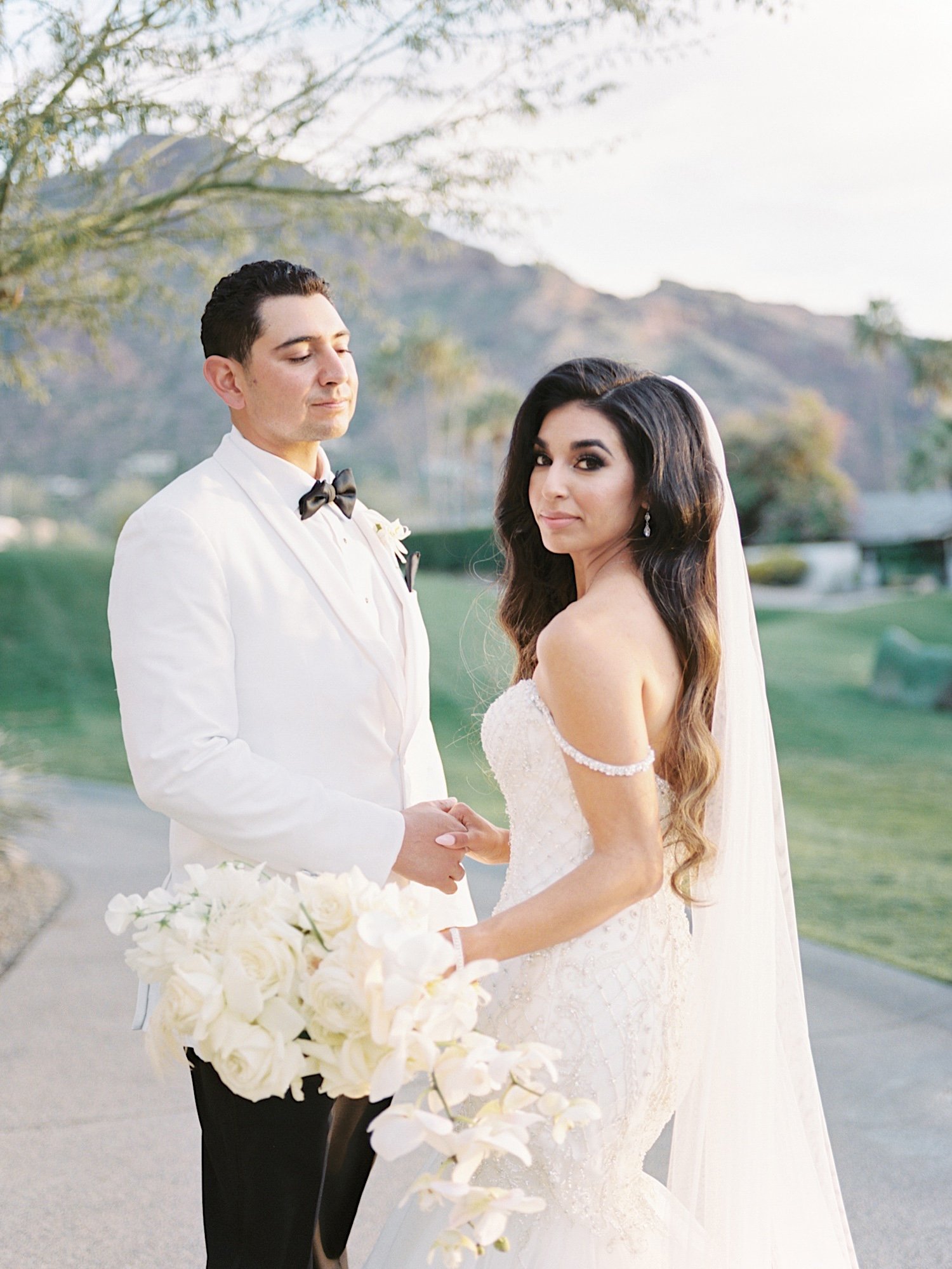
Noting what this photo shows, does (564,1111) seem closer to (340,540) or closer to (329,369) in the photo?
(340,540)

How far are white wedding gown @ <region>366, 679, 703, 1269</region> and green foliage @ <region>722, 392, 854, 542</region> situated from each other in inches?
1803

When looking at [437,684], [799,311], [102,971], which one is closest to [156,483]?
[437,684]

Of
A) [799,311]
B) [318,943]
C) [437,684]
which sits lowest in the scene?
[437,684]

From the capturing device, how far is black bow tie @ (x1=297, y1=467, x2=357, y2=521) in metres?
2.64

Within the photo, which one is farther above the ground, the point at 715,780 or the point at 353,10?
the point at 353,10

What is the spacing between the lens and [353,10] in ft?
16.0

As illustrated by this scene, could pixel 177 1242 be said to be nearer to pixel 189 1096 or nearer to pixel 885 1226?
pixel 189 1096

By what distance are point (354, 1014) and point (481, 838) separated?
2.92 feet

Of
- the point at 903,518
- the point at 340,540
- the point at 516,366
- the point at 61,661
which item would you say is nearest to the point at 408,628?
the point at 340,540

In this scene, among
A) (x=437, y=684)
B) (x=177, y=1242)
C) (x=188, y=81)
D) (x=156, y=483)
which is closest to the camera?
(x=177, y=1242)

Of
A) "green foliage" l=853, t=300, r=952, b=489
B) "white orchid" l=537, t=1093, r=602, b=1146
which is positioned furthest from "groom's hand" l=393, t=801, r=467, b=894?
"green foliage" l=853, t=300, r=952, b=489

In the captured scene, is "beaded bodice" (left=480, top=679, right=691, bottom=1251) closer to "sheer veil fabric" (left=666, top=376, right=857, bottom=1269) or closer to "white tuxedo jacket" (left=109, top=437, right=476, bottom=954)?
"sheer veil fabric" (left=666, top=376, right=857, bottom=1269)

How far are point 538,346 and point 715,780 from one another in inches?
3714

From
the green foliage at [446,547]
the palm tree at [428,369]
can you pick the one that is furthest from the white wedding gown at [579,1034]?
the palm tree at [428,369]
